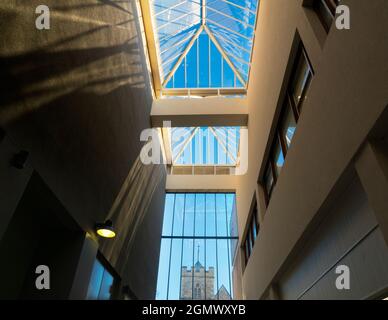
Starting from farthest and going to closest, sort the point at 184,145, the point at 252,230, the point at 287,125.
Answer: the point at 184,145 < the point at 252,230 < the point at 287,125

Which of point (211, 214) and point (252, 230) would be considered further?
point (211, 214)

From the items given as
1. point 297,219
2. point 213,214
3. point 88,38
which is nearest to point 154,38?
point 88,38

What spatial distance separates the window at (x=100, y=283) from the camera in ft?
16.3

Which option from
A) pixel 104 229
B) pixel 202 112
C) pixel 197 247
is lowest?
pixel 104 229

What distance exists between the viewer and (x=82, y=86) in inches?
169

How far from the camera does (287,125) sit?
18.2 ft

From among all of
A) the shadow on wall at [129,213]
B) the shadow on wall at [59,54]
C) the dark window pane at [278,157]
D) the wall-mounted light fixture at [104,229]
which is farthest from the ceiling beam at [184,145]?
the wall-mounted light fixture at [104,229]

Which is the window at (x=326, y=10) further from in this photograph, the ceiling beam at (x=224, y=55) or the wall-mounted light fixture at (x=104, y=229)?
the ceiling beam at (x=224, y=55)

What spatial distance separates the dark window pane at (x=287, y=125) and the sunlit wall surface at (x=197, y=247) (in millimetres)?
8562

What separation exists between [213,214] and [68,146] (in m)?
11.9

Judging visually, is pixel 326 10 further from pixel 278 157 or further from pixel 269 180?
pixel 269 180

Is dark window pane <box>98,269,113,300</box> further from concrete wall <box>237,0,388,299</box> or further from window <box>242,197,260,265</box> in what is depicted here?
window <box>242,197,260,265</box>

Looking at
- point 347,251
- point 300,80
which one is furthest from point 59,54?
point 347,251

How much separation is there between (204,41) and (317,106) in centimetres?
975
